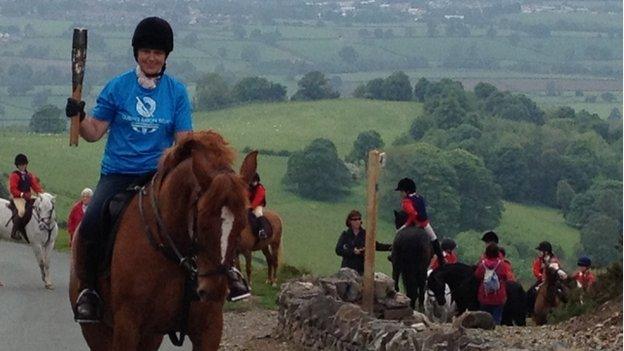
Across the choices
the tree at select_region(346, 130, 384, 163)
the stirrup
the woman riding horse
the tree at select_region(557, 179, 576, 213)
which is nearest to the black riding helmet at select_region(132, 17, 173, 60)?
the woman riding horse

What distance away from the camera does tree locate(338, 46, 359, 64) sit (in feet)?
498

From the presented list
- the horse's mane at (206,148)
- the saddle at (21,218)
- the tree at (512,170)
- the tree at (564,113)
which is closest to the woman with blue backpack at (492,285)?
the saddle at (21,218)

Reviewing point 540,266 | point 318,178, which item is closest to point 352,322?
point 540,266

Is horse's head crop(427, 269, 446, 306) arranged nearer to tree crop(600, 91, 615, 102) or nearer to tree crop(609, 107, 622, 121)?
tree crop(609, 107, 622, 121)

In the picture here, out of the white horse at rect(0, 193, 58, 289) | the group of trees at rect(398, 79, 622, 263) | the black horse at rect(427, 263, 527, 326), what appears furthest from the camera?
the group of trees at rect(398, 79, 622, 263)

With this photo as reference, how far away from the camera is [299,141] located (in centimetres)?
9019

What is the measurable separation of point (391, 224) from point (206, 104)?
4437 centimetres

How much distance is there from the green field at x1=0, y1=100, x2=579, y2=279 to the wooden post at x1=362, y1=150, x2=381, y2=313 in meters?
18.0

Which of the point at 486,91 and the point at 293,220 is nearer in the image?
the point at 293,220

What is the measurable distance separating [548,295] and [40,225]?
29.8 feet

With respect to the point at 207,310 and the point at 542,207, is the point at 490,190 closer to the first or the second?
the point at 542,207

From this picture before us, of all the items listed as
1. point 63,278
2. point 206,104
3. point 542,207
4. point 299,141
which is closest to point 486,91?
point 206,104

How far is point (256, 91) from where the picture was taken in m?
110

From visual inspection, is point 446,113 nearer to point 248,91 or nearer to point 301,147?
point 301,147
